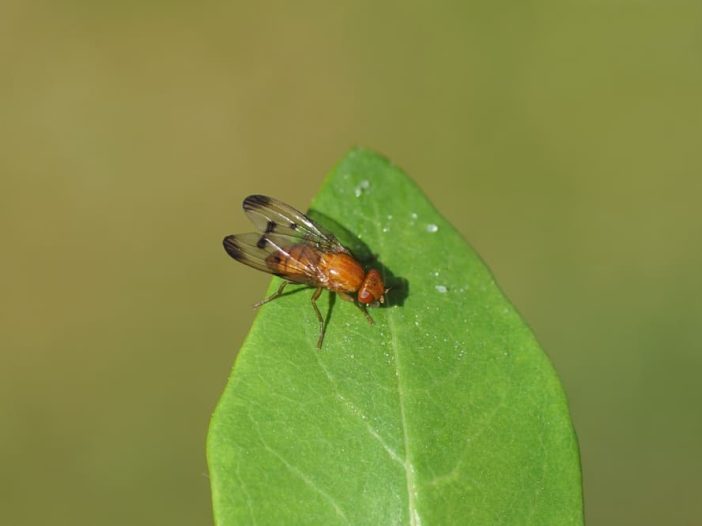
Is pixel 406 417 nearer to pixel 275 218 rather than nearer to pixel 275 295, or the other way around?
pixel 275 295

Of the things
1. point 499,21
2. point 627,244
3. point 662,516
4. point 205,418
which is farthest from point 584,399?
point 499,21

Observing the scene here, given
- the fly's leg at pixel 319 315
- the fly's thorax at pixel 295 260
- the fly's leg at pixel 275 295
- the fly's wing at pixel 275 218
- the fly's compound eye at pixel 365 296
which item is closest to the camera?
the fly's leg at pixel 319 315

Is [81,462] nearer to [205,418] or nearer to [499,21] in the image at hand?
[205,418]

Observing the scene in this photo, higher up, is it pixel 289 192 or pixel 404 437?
pixel 404 437

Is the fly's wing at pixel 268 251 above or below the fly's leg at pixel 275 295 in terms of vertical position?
below

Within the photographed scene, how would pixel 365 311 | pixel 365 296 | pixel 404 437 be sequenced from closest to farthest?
1. pixel 404 437
2. pixel 365 311
3. pixel 365 296

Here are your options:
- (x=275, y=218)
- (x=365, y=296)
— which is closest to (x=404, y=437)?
(x=365, y=296)

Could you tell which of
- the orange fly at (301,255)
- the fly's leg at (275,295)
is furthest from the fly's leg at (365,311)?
the fly's leg at (275,295)

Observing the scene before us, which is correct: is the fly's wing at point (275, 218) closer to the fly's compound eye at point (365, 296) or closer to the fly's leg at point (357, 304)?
the fly's leg at point (357, 304)
